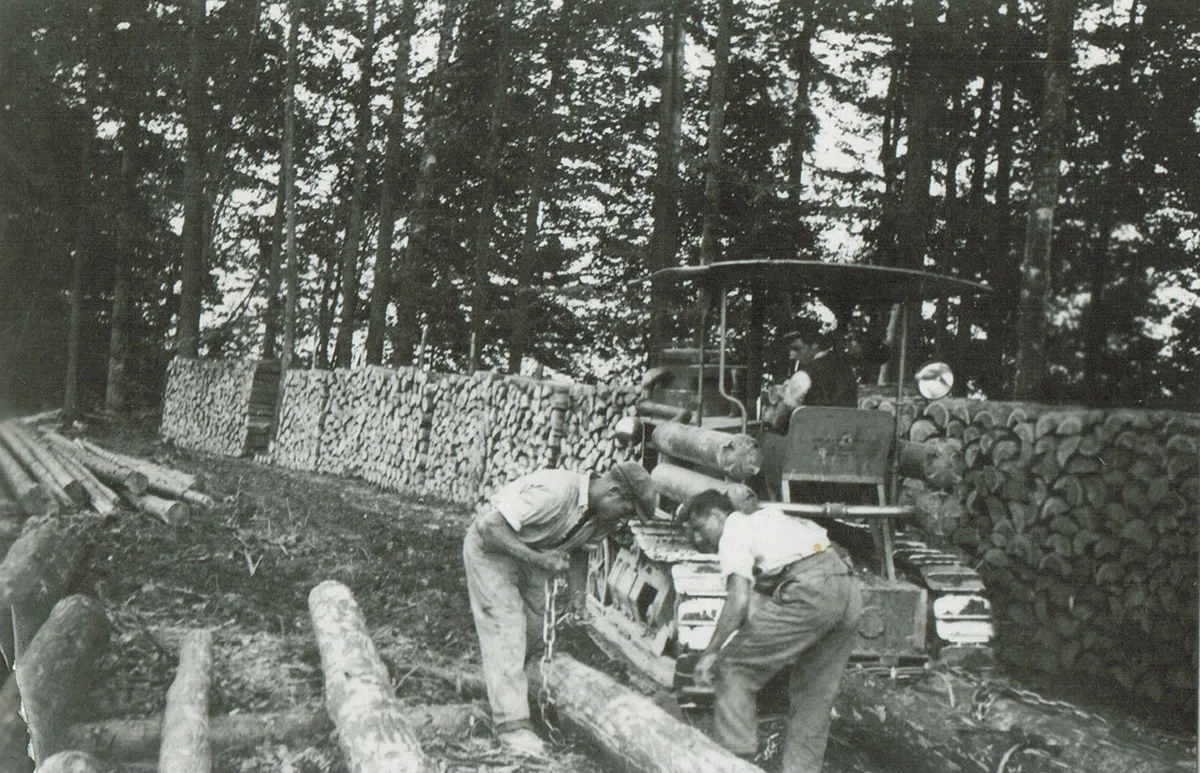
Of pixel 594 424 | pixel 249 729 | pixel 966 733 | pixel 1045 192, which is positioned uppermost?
pixel 1045 192

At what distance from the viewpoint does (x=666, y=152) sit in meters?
16.3

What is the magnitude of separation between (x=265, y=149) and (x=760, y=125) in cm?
1068

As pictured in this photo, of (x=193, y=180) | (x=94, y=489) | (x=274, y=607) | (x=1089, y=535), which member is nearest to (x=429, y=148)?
(x=193, y=180)

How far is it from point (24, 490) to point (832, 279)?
5.89 m

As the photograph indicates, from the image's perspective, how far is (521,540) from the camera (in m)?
5.27

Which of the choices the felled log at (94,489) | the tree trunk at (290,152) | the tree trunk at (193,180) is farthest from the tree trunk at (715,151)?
the felled log at (94,489)

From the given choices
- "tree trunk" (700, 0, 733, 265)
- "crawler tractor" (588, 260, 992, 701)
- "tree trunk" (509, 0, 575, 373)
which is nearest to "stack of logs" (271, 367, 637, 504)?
"crawler tractor" (588, 260, 992, 701)

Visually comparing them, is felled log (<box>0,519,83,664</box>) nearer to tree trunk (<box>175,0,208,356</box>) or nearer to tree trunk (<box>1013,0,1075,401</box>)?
tree trunk (<box>1013,0,1075,401</box>)

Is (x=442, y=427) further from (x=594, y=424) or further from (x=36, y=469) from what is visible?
(x=36, y=469)

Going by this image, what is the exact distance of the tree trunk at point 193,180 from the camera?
48.1ft

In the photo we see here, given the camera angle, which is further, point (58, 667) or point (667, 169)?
point (667, 169)

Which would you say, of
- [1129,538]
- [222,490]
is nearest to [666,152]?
[222,490]

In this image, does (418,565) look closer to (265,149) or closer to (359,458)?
(359,458)

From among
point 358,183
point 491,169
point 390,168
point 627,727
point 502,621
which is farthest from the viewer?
point 358,183
